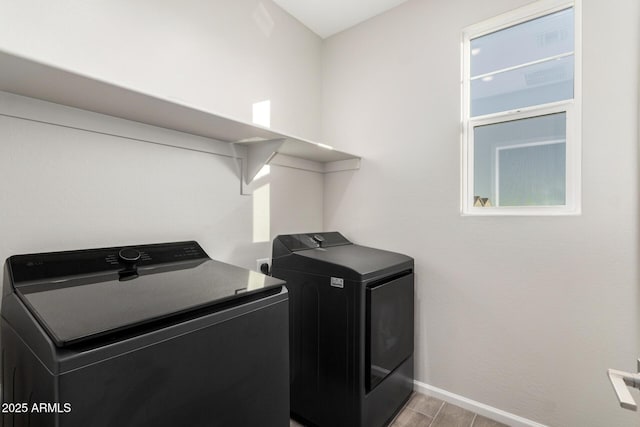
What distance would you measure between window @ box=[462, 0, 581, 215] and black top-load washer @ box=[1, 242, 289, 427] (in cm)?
148

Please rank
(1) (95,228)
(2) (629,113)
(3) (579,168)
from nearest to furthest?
(1) (95,228)
(2) (629,113)
(3) (579,168)

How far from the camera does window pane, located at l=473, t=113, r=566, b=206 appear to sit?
5.33 feet

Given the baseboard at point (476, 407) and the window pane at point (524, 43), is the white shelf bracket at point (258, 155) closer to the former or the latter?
the window pane at point (524, 43)

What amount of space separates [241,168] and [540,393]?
2.05m

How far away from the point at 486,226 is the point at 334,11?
71.1 inches

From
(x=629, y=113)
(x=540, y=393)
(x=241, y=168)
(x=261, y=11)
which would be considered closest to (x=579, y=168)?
(x=629, y=113)

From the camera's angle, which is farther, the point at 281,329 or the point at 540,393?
the point at 540,393

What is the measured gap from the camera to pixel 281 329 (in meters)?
1.06

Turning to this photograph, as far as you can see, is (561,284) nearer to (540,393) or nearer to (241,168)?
(540,393)

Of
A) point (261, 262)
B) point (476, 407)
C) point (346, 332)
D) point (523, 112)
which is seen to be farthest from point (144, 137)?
point (476, 407)

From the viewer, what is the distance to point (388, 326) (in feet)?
5.42

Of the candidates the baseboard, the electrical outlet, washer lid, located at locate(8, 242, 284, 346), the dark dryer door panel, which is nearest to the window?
the dark dryer door panel

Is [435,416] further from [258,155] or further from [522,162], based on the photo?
[258,155]

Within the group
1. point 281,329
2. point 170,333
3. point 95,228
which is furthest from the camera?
point 95,228
